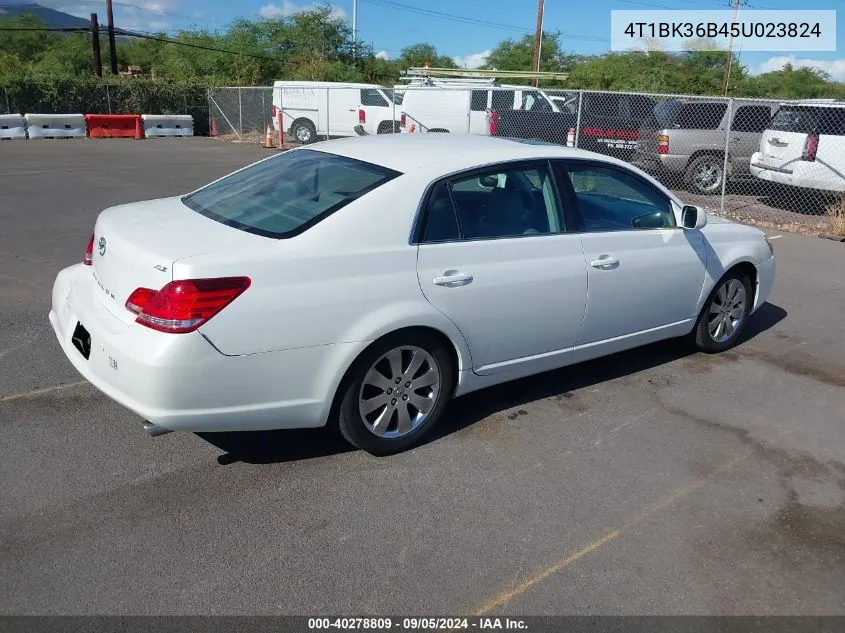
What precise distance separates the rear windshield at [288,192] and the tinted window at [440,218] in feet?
0.81

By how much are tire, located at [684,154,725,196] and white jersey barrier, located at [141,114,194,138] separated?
62.7ft

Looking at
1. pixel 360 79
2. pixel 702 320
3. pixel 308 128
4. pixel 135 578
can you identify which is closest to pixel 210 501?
pixel 135 578

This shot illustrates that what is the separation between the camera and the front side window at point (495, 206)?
3994 mm

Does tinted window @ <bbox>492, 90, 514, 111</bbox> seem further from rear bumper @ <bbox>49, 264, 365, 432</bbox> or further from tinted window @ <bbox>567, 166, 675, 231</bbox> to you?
rear bumper @ <bbox>49, 264, 365, 432</bbox>

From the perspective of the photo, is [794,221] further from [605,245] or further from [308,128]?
[308,128]

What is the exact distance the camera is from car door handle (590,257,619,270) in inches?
178

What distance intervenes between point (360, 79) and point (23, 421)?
1416 inches

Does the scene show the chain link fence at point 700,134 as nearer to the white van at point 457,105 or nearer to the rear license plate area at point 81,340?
the white van at point 457,105

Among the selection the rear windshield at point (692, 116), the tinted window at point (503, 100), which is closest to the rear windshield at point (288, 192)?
the rear windshield at point (692, 116)

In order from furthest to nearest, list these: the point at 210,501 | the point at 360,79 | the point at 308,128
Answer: the point at 360,79 → the point at 308,128 → the point at 210,501

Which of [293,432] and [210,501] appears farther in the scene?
[293,432]

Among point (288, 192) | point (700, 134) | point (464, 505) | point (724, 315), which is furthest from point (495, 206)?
point (700, 134)

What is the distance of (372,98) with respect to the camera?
69.8 ft

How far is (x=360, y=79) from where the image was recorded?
37.8 meters
